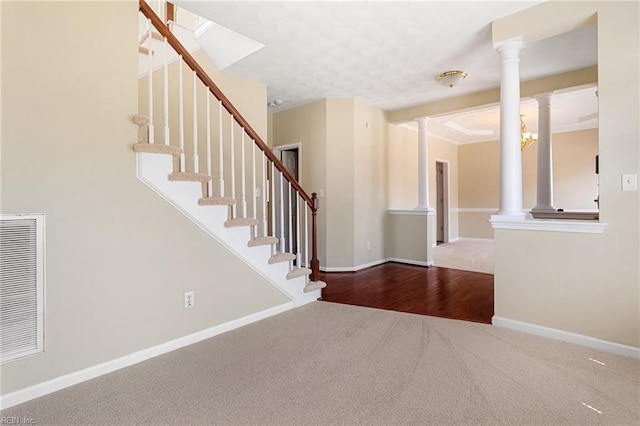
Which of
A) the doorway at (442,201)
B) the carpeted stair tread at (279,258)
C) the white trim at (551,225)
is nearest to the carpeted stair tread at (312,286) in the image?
the carpeted stair tread at (279,258)

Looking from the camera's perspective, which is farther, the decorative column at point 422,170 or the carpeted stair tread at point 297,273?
the decorative column at point 422,170

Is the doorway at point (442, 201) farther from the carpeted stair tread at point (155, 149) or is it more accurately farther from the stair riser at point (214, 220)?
the carpeted stair tread at point (155, 149)

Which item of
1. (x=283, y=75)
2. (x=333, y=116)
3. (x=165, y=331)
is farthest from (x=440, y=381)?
(x=333, y=116)

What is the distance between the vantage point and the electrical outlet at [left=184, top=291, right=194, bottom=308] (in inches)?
96.7

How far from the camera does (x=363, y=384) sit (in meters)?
1.90

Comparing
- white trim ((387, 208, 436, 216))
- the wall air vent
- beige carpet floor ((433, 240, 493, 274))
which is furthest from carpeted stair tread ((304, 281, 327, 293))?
beige carpet floor ((433, 240, 493, 274))

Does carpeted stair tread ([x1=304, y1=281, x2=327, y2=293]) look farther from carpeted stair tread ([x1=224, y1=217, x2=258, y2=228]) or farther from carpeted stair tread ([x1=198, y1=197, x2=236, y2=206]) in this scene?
carpeted stair tread ([x1=198, y1=197, x2=236, y2=206])

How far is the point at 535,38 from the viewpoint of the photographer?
2.76 m

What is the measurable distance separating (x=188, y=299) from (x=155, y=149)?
113 cm

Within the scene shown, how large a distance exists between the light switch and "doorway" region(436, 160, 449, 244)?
600 centimetres

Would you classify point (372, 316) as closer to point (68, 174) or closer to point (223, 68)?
point (68, 174)

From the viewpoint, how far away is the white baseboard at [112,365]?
5.71 ft

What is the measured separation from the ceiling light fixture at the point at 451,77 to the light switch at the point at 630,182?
2198mm

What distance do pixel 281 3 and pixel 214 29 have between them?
4.16 feet
